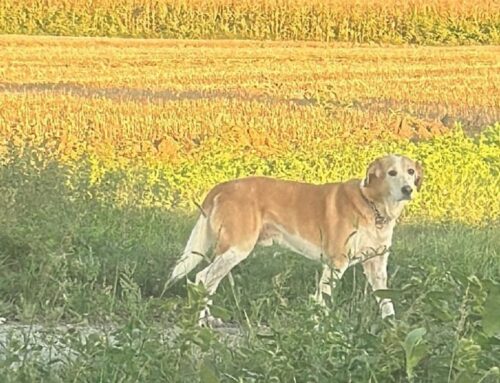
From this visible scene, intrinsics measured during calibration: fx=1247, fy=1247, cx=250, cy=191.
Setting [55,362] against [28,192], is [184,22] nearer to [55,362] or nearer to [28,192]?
[28,192]

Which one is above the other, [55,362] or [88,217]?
[55,362]

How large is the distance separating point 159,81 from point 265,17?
4.13 metres

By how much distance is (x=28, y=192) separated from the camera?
979 centimetres

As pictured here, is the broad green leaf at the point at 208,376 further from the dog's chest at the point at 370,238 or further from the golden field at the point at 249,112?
the golden field at the point at 249,112

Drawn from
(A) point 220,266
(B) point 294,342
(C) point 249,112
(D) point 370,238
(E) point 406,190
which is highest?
(B) point 294,342

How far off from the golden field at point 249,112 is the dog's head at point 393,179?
113 inches

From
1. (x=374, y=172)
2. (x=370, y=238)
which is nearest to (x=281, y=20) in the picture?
(x=374, y=172)

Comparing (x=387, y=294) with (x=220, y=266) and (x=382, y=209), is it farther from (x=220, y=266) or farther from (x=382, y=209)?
(x=382, y=209)

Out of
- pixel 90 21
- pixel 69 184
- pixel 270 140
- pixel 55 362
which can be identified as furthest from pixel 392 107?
pixel 55 362

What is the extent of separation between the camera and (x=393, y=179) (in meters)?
8.91

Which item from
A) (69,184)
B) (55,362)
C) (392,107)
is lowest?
(392,107)

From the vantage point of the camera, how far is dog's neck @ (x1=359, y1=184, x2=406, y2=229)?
8.91 meters

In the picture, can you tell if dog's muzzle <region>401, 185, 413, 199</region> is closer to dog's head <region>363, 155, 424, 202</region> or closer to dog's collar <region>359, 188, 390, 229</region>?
dog's head <region>363, 155, 424, 202</region>

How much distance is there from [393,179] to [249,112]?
10.3 metres
